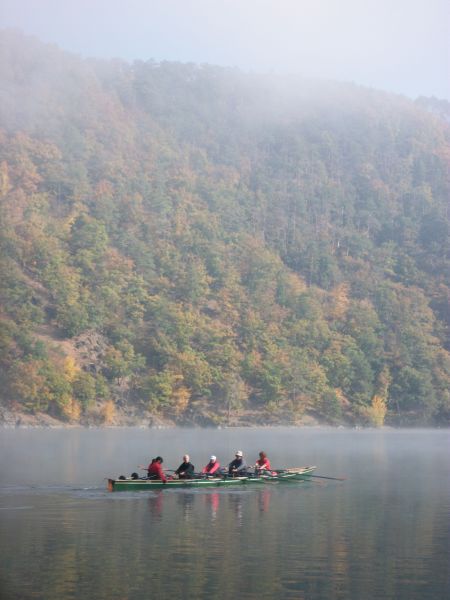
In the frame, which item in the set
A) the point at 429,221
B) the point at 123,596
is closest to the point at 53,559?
the point at 123,596

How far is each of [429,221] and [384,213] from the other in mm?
9709

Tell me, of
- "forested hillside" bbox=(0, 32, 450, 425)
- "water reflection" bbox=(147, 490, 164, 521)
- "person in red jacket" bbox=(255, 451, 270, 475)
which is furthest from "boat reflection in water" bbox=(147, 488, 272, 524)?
"forested hillside" bbox=(0, 32, 450, 425)

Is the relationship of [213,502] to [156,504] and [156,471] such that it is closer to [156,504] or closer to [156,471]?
[156,504]

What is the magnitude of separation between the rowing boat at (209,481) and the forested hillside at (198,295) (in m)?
68.5

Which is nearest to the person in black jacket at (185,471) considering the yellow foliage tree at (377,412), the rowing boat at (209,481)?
the rowing boat at (209,481)

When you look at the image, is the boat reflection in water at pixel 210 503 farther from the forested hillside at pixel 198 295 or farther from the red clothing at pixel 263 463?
the forested hillside at pixel 198 295

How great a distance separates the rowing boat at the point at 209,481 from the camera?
4344cm

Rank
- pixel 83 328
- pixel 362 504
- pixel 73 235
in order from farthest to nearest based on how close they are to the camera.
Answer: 1. pixel 73 235
2. pixel 83 328
3. pixel 362 504

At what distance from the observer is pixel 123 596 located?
24359mm

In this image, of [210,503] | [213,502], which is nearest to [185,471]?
[213,502]

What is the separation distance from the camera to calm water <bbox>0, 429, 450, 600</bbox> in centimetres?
2552

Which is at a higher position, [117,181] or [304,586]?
[117,181]

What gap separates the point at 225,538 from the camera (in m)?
32.2

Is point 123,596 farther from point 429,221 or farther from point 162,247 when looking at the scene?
point 429,221
